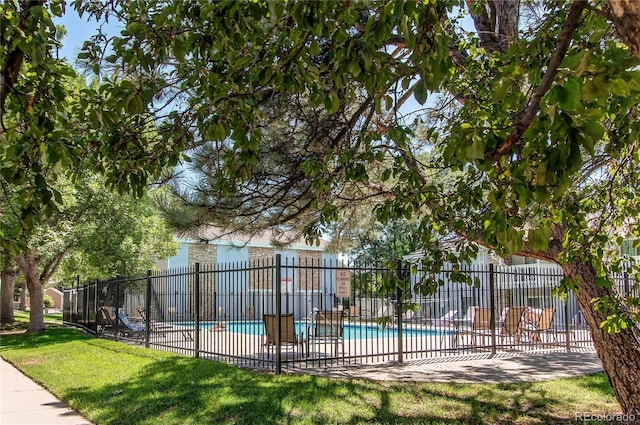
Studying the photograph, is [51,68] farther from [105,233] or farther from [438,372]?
[105,233]

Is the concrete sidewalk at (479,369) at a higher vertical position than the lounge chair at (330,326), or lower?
lower

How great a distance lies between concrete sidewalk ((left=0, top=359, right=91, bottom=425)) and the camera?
270 inches

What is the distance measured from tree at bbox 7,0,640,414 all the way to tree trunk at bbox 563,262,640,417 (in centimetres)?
1

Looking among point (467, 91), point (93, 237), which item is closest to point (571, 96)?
point (467, 91)

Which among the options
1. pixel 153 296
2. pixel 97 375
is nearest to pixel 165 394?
pixel 97 375

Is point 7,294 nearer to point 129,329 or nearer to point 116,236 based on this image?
point 116,236

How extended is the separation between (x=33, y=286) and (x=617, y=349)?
2001 cm

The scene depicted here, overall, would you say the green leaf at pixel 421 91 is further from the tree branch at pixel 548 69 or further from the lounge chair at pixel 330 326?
the lounge chair at pixel 330 326

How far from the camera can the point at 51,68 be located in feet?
10.5

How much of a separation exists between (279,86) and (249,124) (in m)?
0.43

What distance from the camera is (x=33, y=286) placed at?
66.6ft

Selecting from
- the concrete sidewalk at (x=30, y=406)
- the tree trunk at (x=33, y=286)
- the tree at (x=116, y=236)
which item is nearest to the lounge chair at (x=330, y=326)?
the concrete sidewalk at (x=30, y=406)

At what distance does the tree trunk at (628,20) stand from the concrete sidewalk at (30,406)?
7.02 metres

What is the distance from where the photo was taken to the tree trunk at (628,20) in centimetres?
178
